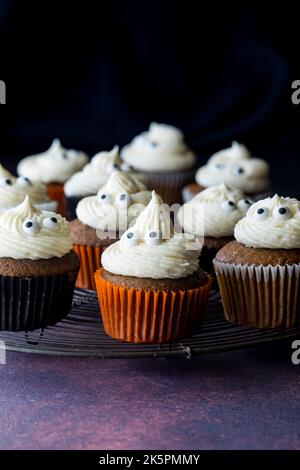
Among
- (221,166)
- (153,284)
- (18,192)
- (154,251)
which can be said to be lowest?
(221,166)

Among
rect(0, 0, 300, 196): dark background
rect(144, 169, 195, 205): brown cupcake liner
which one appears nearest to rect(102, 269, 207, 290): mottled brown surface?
rect(144, 169, 195, 205): brown cupcake liner

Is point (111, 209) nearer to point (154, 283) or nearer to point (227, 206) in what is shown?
point (227, 206)

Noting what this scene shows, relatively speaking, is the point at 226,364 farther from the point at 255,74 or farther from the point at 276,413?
the point at 255,74

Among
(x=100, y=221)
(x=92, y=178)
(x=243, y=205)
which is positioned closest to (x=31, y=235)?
(x=100, y=221)

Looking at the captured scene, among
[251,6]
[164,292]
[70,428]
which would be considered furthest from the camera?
[251,6]

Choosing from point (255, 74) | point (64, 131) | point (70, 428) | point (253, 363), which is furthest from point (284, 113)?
point (70, 428)
